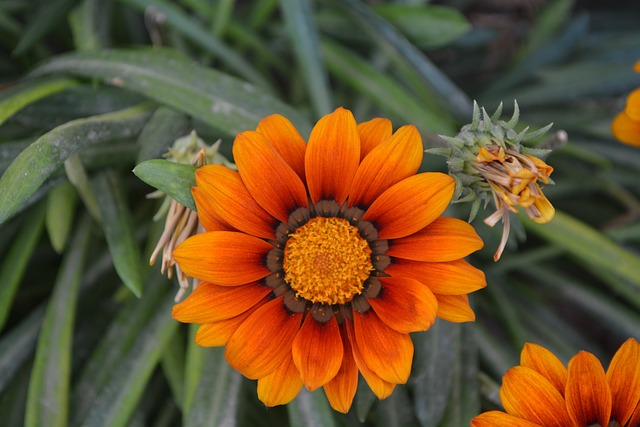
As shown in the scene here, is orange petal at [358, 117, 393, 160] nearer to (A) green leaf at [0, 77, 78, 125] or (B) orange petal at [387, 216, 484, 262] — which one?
→ (B) orange petal at [387, 216, 484, 262]

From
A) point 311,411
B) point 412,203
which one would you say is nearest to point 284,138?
point 412,203

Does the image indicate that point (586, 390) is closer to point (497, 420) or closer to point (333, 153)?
point (497, 420)

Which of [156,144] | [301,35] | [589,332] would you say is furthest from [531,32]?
[156,144]

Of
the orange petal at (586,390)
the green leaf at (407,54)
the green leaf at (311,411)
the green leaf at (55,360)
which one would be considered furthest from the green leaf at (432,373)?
the green leaf at (55,360)

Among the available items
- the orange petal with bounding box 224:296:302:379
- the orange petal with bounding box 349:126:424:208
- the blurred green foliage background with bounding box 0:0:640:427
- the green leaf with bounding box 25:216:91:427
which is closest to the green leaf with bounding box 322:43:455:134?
the blurred green foliage background with bounding box 0:0:640:427

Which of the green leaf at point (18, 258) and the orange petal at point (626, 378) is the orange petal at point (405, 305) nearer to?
the orange petal at point (626, 378)

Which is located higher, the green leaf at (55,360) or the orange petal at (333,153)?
the orange petal at (333,153)

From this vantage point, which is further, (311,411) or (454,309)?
(311,411)
